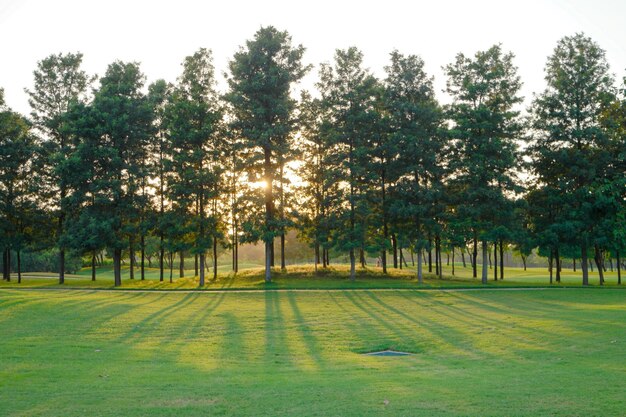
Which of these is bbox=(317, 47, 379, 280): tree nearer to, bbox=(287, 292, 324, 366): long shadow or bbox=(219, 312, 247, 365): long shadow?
bbox=(287, 292, 324, 366): long shadow

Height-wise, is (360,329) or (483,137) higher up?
(483,137)

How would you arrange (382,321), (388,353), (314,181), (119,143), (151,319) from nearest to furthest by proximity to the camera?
(388,353) < (382,321) < (151,319) < (119,143) < (314,181)

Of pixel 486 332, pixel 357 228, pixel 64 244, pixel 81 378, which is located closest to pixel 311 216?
pixel 357 228

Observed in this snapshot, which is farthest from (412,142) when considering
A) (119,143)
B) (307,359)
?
(307,359)

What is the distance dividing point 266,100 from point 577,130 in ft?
89.0

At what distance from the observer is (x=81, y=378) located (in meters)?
11.9

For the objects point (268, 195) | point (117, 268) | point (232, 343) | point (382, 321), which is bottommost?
point (382, 321)

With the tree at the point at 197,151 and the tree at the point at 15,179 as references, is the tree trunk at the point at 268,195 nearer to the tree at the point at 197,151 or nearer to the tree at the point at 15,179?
the tree at the point at 197,151

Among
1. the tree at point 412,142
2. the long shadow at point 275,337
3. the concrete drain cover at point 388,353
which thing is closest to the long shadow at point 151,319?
the long shadow at point 275,337

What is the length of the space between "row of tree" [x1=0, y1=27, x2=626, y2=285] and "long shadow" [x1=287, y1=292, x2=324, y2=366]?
18.3 metres

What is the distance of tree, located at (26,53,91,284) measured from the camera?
53.2m

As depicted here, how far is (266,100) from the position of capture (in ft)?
156

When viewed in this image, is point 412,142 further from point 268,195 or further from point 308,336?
point 308,336

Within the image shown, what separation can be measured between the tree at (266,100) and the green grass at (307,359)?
58.8 feet
